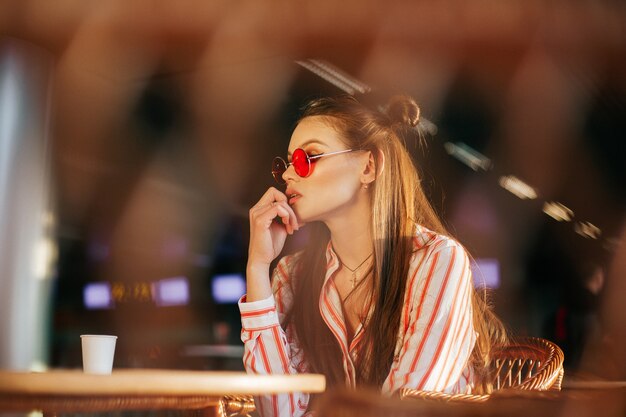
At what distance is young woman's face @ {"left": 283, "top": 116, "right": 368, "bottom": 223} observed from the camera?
2602 millimetres

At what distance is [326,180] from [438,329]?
0.77 meters

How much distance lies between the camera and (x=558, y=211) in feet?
25.2

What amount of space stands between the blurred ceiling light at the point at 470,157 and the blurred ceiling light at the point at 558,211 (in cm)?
145

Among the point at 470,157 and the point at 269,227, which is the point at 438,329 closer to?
the point at 269,227

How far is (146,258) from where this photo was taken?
636 cm

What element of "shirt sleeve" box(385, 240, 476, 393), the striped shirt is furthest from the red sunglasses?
"shirt sleeve" box(385, 240, 476, 393)

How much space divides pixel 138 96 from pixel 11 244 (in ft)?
5.47

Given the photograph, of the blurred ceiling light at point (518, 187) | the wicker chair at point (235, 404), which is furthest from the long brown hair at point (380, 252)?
the blurred ceiling light at point (518, 187)

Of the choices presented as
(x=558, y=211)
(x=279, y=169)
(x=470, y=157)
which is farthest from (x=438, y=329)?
(x=558, y=211)

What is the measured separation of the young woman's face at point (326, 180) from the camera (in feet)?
8.54

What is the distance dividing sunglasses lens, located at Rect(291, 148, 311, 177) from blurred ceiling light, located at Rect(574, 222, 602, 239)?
17.6 feet

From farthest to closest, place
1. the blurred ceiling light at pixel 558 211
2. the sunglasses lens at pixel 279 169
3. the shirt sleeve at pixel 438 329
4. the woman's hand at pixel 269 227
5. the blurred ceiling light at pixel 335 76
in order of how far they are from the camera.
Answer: the blurred ceiling light at pixel 558 211
the blurred ceiling light at pixel 335 76
the sunglasses lens at pixel 279 169
the woman's hand at pixel 269 227
the shirt sleeve at pixel 438 329

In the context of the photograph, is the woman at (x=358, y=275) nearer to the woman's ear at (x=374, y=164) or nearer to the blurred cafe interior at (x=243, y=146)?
the woman's ear at (x=374, y=164)

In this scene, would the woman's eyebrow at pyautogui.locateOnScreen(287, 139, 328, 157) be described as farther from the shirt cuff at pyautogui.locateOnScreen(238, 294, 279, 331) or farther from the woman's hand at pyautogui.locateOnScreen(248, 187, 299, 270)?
the shirt cuff at pyautogui.locateOnScreen(238, 294, 279, 331)
